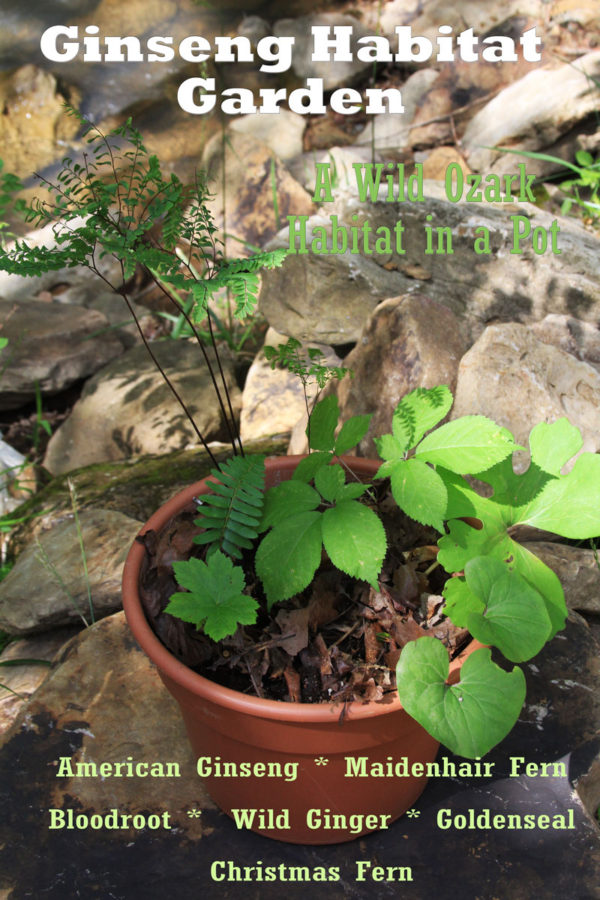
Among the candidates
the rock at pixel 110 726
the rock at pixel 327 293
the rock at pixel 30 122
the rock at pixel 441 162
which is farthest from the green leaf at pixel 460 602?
the rock at pixel 30 122

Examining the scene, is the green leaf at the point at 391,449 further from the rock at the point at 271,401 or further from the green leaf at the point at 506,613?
the rock at the point at 271,401

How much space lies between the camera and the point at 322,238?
310 cm

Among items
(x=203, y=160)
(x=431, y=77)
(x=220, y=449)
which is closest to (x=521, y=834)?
(x=220, y=449)

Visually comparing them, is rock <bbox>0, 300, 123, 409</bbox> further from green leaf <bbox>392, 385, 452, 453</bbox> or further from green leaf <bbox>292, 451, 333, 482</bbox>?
green leaf <bbox>392, 385, 452, 453</bbox>

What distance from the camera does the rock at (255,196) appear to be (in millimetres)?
4848

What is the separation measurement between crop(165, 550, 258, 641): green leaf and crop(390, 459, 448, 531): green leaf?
1.13 feet

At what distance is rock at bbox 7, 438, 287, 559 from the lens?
2.69 meters

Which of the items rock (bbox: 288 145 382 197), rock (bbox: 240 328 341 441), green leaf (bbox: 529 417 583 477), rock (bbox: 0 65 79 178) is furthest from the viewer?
rock (bbox: 0 65 79 178)

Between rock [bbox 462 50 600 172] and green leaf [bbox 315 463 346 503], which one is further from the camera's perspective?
rock [bbox 462 50 600 172]

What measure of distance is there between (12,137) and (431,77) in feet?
12.2

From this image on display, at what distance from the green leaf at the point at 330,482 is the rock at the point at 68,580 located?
1036 millimetres

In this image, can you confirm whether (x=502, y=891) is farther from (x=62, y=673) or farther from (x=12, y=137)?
(x=12, y=137)

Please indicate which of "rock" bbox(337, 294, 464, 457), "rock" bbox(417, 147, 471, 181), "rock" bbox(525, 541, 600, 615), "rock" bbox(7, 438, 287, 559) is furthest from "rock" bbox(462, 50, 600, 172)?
"rock" bbox(525, 541, 600, 615)

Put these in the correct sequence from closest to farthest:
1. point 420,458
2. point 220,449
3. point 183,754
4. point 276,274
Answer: point 420,458 < point 183,754 < point 220,449 < point 276,274
